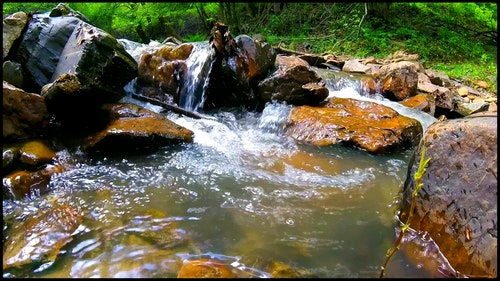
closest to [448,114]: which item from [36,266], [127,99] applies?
[127,99]

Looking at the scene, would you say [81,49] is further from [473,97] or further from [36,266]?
[473,97]

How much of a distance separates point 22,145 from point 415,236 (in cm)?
471

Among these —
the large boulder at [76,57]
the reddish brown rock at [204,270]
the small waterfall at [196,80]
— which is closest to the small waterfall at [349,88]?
the small waterfall at [196,80]

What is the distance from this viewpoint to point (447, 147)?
120 inches

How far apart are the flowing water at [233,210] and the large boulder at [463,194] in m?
0.33

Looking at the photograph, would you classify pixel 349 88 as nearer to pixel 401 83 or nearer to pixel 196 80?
pixel 401 83

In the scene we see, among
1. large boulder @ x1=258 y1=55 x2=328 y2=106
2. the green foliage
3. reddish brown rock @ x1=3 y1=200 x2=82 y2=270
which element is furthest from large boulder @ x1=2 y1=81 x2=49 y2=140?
the green foliage

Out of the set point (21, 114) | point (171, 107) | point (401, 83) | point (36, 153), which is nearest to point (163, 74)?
point (171, 107)

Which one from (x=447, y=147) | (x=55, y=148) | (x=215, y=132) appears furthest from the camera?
(x=215, y=132)

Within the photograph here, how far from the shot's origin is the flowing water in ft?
9.39

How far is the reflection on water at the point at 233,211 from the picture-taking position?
2.86 meters

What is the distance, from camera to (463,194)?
2.86 meters

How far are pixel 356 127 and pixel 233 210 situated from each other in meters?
3.13

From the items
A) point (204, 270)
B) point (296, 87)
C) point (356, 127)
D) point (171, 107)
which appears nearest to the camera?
point (204, 270)
